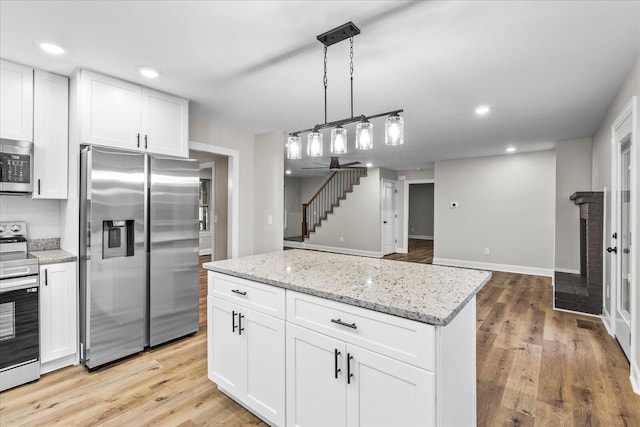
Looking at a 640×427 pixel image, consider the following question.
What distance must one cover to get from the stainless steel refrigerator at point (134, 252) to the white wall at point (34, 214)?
528 mm

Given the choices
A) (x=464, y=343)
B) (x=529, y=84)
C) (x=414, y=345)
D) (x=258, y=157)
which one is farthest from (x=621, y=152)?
(x=258, y=157)

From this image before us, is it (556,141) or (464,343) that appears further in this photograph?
(556,141)

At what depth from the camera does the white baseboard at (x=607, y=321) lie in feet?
10.9

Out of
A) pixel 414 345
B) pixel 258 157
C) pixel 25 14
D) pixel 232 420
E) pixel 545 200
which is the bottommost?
pixel 232 420

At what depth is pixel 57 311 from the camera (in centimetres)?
251

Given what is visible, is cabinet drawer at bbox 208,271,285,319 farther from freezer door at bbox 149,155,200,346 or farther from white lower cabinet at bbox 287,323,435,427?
freezer door at bbox 149,155,200,346

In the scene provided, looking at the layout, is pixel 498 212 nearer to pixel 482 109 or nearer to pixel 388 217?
pixel 388 217

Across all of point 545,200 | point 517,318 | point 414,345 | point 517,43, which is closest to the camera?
point 414,345

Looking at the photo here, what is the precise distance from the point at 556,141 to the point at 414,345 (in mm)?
5427

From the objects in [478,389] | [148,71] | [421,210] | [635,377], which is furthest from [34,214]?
[421,210]

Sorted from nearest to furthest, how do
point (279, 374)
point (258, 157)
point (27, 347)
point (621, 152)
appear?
point (279, 374) → point (27, 347) → point (621, 152) → point (258, 157)

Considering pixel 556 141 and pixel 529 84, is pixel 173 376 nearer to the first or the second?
pixel 529 84

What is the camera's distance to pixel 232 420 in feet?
6.41

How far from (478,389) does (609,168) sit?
292cm
